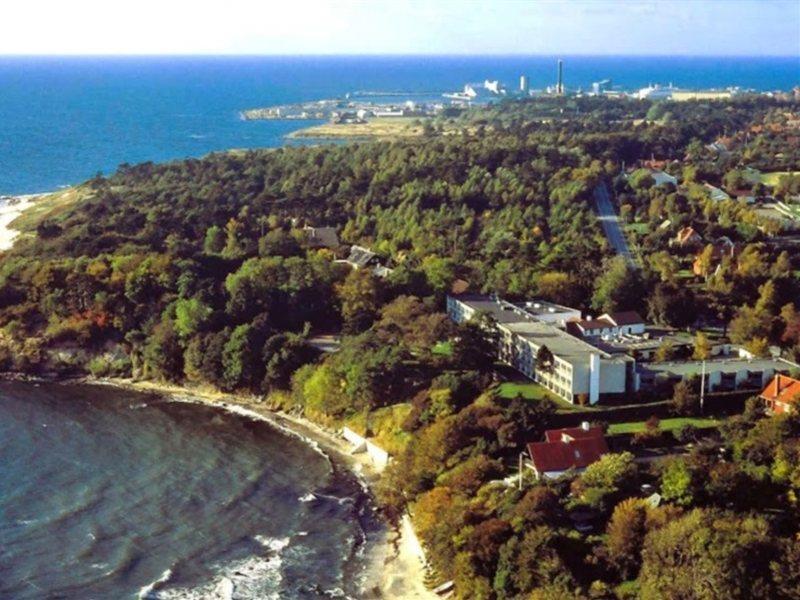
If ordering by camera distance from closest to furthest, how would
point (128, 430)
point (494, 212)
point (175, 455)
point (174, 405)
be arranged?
1. point (175, 455)
2. point (128, 430)
3. point (174, 405)
4. point (494, 212)

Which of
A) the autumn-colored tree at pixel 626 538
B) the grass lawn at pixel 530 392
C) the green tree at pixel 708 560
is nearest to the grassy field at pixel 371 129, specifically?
the grass lawn at pixel 530 392

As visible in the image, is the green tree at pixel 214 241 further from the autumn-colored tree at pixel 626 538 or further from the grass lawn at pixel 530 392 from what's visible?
the autumn-colored tree at pixel 626 538

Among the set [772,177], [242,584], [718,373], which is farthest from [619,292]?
[772,177]

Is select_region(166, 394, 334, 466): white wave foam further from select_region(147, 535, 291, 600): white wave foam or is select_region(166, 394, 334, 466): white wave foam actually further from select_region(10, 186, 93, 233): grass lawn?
select_region(10, 186, 93, 233): grass lawn

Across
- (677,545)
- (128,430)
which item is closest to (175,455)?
(128,430)

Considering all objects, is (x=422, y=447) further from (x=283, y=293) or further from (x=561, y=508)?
(x=283, y=293)

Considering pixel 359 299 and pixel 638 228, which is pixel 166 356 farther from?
pixel 638 228

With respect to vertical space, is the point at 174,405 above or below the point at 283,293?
below
